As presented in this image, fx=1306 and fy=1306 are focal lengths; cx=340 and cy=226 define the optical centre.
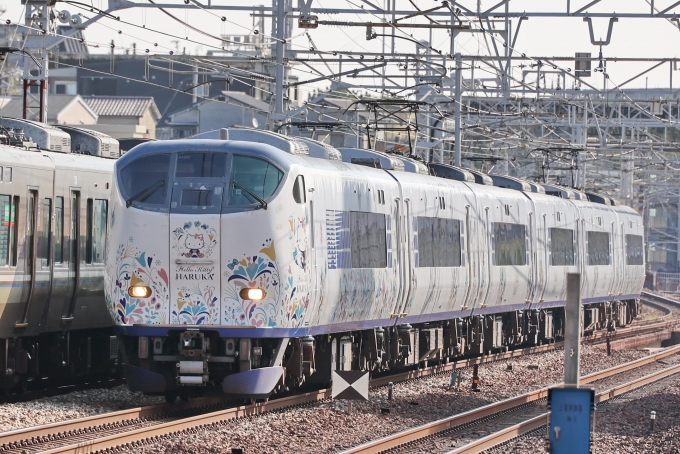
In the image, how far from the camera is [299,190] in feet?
47.3

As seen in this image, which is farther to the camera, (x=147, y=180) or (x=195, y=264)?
(x=147, y=180)

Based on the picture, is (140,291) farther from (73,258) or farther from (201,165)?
(73,258)

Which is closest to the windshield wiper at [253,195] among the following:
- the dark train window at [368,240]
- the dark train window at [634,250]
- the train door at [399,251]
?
the dark train window at [368,240]

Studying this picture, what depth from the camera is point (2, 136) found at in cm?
1465

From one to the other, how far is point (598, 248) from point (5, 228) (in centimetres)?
2017

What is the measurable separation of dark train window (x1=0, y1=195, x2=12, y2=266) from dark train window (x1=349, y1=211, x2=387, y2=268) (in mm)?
4165

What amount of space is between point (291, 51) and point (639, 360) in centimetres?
894

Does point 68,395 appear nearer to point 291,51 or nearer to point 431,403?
point 431,403

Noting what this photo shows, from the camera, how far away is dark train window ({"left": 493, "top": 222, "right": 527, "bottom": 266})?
2336 centimetres

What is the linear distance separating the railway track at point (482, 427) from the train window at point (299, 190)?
282cm

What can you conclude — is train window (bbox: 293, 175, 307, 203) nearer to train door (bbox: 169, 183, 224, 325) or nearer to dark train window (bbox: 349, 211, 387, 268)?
train door (bbox: 169, 183, 224, 325)

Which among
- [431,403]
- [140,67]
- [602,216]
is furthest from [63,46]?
[431,403]

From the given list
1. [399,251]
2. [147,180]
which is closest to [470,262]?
[399,251]

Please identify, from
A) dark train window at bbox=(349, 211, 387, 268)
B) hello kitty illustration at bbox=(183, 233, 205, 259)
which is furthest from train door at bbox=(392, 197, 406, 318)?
hello kitty illustration at bbox=(183, 233, 205, 259)
